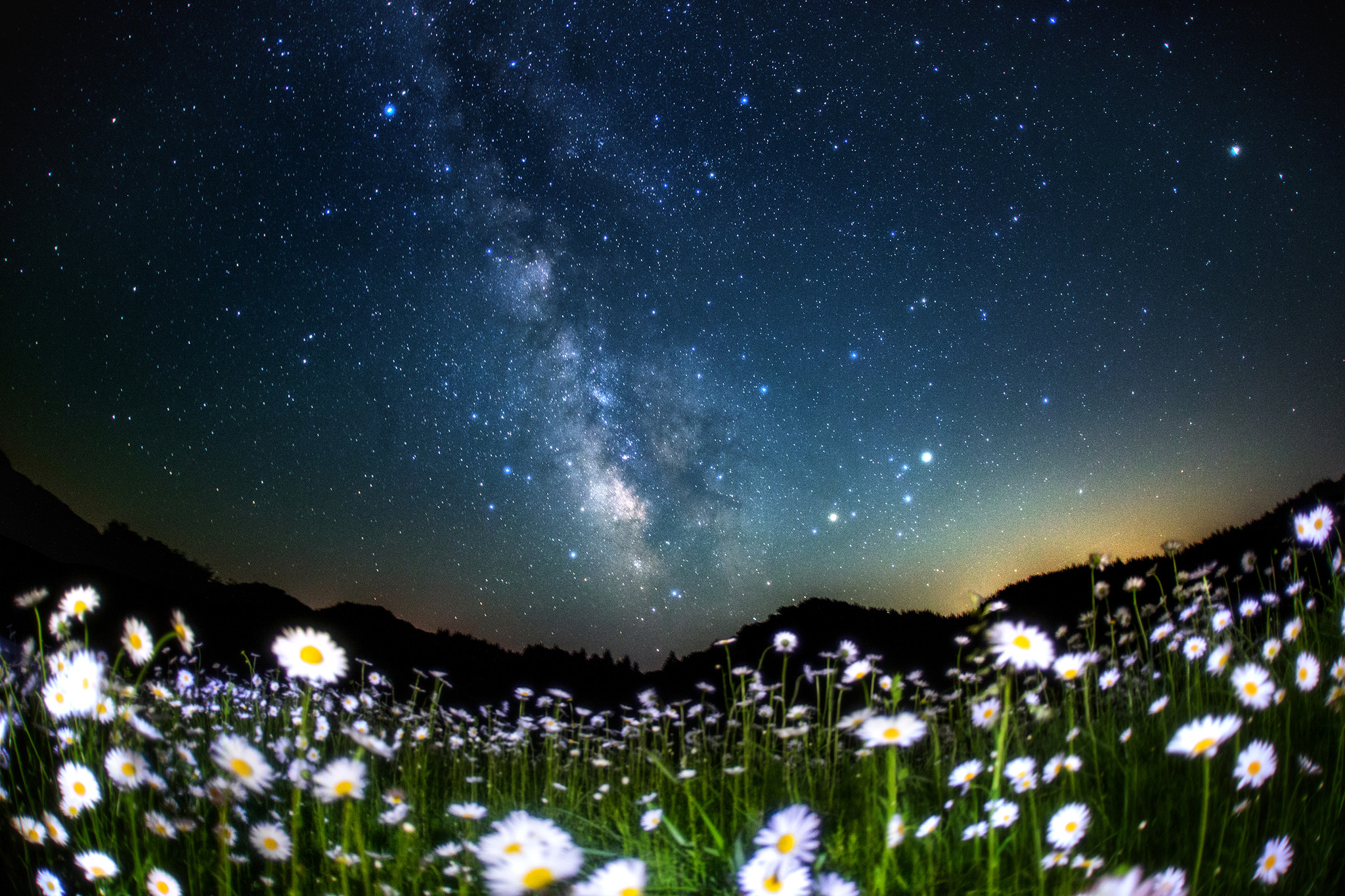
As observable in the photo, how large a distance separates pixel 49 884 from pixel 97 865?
130 millimetres

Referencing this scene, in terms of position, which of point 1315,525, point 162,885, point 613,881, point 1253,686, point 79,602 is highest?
point 1315,525

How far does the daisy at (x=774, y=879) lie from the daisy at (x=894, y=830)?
0.15 meters

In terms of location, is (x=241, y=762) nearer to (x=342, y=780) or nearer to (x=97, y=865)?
(x=342, y=780)

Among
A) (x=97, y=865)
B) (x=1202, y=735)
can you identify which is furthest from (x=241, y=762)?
(x=1202, y=735)

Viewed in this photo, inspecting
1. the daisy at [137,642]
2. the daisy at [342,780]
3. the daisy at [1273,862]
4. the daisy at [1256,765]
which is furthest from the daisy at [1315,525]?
the daisy at [137,642]

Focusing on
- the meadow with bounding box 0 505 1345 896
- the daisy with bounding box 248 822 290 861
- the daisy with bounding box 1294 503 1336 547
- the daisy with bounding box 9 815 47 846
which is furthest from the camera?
the daisy with bounding box 1294 503 1336 547

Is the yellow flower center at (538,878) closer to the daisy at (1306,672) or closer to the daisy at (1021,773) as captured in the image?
the daisy at (1021,773)

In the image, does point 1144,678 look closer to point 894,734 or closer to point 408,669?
point 894,734

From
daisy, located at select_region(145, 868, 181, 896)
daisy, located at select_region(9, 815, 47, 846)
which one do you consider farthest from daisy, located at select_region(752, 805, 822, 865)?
daisy, located at select_region(9, 815, 47, 846)

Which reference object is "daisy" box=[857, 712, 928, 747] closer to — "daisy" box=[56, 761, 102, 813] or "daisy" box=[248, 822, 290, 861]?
"daisy" box=[248, 822, 290, 861]

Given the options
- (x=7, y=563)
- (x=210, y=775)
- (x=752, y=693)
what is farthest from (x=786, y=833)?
(x=7, y=563)

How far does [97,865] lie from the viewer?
1.46m

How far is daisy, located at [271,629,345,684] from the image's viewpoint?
3.75 ft

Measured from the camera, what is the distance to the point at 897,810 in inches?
60.4
